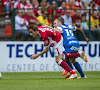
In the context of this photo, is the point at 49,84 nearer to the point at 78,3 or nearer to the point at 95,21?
the point at 95,21

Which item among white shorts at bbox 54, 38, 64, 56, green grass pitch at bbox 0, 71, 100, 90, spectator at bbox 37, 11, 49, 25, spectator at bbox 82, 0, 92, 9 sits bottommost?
green grass pitch at bbox 0, 71, 100, 90

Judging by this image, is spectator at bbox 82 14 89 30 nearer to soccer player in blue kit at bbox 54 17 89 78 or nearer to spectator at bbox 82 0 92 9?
spectator at bbox 82 0 92 9

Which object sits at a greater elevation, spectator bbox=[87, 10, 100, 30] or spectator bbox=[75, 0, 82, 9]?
spectator bbox=[75, 0, 82, 9]

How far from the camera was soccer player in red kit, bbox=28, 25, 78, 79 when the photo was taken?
1027 cm

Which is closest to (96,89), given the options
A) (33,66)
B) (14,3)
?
(33,66)

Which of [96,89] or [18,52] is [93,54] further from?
[96,89]

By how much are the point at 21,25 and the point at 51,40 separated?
4.84 meters

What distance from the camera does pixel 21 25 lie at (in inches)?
609

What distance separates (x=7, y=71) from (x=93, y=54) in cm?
336

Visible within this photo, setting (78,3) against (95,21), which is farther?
(78,3)

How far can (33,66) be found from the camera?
1540 centimetres

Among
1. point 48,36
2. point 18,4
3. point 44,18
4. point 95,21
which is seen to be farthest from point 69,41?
point 18,4

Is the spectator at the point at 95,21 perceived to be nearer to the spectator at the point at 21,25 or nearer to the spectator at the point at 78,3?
the spectator at the point at 78,3

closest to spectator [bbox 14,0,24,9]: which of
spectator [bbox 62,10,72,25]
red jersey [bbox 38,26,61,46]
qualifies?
spectator [bbox 62,10,72,25]
